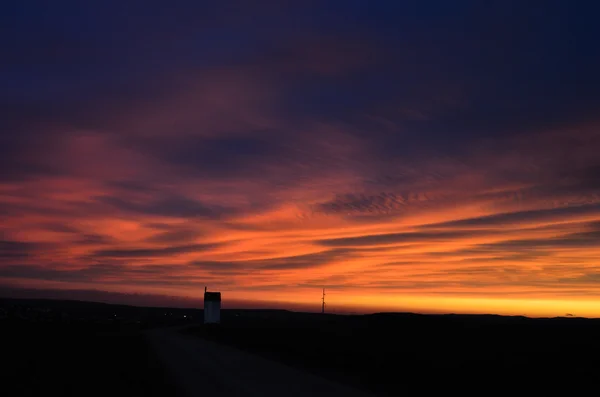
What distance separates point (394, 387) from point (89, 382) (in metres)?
11.4

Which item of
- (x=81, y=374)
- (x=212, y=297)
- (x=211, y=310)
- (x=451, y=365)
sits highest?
(x=212, y=297)

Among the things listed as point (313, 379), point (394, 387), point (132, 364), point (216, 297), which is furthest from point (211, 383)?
point (216, 297)

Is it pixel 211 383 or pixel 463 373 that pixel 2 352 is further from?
pixel 463 373

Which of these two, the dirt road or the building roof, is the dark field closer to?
the dirt road

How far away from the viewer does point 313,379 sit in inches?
957

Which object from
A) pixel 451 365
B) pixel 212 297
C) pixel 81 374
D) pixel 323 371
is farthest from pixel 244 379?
pixel 212 297

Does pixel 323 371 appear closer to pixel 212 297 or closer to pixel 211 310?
pixel 211 310

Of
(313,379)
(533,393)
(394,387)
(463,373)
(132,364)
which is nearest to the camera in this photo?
(533,393)

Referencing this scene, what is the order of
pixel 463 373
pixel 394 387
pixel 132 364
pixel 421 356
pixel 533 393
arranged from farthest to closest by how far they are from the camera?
pixel 421 356
pixel 132 364
pixel 463 373
pixel 394 387
pixel 533 393

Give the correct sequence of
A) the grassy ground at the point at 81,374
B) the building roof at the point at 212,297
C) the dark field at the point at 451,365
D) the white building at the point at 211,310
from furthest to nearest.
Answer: the building roof at the point at 212,297 < the white building at the point at 211,310 < the dark field at the point at 451,365 < the grassy ground at the point at 81,374

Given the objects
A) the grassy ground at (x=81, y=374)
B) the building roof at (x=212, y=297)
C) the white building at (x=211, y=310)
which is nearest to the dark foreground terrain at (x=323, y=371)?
the grassy ground at (x=81, y=374)

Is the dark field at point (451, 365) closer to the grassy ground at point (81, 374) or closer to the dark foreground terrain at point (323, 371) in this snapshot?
the dark foreground terrain at point (323, 371)

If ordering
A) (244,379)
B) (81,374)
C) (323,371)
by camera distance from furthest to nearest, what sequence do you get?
1. (323,371)
2. (81,374)
3. (244,379)

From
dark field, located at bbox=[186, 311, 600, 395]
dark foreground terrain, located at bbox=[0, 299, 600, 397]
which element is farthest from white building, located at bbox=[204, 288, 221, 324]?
dark foreground terrain, located at bbox=[0, 299, 600, 397]
